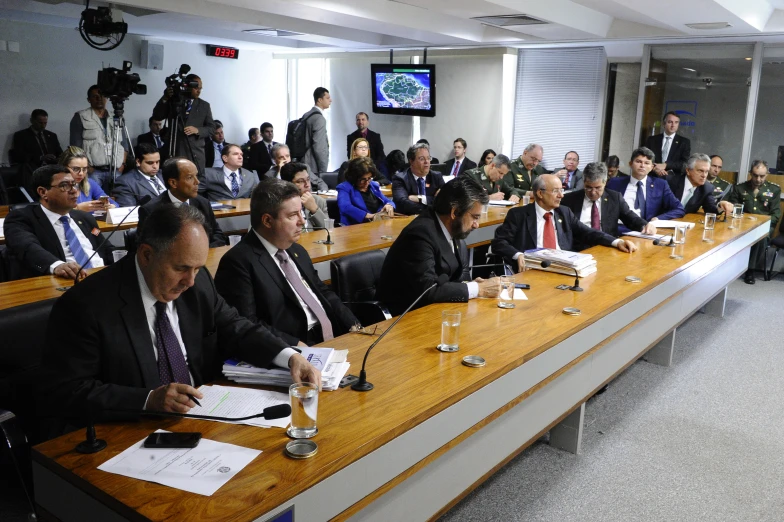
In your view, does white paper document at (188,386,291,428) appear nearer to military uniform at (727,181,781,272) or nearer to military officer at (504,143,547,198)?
military officer at (504,143,547,198)

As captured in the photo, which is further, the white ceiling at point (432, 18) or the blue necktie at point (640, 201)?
the white ceiling at point (432, 18)

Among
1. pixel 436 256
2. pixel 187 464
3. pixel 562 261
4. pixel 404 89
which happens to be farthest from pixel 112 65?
pixel 187 464

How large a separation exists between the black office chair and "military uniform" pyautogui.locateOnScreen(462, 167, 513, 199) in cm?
356

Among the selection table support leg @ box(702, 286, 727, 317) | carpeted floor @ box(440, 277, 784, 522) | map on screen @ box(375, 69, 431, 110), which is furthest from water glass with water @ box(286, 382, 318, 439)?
map on screen @ box(375, 69, 431, 110)

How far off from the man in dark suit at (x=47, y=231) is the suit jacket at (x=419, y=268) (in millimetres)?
1727

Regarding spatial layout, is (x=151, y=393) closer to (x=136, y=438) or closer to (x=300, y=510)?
(x=136, y=438)

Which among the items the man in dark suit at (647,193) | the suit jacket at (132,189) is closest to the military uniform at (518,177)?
the man in dark suit at (647,193)

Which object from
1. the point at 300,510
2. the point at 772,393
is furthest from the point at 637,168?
the point at 300,510

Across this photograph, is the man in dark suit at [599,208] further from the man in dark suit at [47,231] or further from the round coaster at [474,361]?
the man in dark suit at [47,231]

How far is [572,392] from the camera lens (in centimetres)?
283

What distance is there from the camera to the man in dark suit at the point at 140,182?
528 cm

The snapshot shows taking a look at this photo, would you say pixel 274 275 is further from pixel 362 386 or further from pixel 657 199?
pixel 657 199

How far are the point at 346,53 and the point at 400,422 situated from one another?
32.0ft

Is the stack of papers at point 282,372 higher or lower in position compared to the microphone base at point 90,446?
higher
